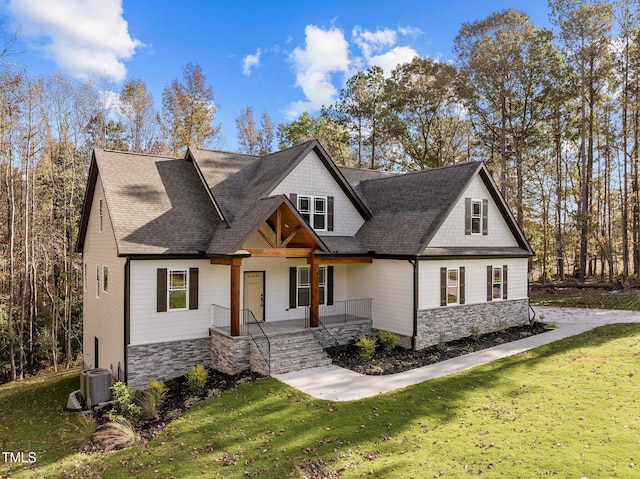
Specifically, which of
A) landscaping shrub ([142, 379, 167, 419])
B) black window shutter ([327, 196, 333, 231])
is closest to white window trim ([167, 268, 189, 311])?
landscaping shrub ([142, 379, 167, 419])

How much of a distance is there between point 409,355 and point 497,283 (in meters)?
6.58

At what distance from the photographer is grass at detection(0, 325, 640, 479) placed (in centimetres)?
802

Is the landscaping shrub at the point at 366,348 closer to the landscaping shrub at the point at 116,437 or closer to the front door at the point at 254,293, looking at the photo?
the front door at the point at 254,293

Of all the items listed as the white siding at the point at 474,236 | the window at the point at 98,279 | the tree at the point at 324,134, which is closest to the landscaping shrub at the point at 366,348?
the white siding at the point at 474,236

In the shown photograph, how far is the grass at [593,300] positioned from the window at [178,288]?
22.0 metres

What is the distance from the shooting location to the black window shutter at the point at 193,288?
14672 mm

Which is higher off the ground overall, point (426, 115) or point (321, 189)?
point (426, 115)

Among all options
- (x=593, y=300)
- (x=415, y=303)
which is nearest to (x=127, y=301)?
(x=415, y=303)

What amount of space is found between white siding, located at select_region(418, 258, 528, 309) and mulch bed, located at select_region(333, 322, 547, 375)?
162 cm

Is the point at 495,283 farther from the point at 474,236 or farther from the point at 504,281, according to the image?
the point at 474,236

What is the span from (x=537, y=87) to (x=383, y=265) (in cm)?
2241

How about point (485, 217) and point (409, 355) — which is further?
point (485, 217)

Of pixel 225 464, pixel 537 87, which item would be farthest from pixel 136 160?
pixel 537 87

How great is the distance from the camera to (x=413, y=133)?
37094mm
